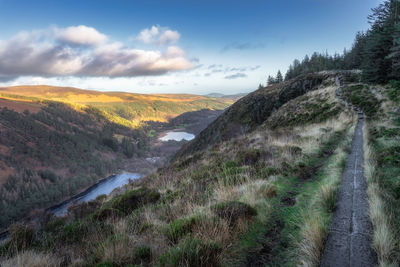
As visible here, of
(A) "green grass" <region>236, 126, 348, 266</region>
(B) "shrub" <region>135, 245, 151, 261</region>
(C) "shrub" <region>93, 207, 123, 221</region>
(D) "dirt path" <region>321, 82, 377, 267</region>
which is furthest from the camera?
(C) "shrub" <region>93, 207, 123, 221</region>

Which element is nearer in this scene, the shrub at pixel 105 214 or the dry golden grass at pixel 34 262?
the dry golden grass at pixel 34 262

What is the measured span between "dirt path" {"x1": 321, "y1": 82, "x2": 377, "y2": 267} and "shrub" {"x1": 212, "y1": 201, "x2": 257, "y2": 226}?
3.95 ft

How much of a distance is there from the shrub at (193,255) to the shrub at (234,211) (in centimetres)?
80

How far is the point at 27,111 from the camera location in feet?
549

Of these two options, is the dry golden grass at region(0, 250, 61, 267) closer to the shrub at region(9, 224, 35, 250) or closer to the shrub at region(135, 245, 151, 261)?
the shrub at region(135, 245, 151, 261)

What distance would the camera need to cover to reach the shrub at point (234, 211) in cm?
322

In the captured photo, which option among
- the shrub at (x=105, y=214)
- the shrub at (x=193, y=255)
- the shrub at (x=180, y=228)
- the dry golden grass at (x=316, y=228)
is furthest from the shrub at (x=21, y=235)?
the dry golden grass at (x=316, y=228)

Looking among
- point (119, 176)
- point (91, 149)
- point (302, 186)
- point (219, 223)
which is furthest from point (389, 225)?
point (91, 149)

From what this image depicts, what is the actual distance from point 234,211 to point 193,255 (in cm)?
129

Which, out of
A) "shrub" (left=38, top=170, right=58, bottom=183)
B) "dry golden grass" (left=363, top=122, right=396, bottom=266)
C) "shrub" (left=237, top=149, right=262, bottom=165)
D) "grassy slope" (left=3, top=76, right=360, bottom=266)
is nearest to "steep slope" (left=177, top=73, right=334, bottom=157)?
"shrub" (left=237, top=149, right=262, bottom=165)

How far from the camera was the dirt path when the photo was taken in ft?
7.16

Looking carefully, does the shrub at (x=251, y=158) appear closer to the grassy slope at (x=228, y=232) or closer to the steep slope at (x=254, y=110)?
the grassy slope at (x=228, y=232)

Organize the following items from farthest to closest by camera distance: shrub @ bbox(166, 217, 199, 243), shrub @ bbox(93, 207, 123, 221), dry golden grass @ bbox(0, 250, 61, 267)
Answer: shrub @ bbox(93, 207, 123, 221), shrub @ bbox(166, 217, 199, 243), dry golden grass @ bbox(0, 250, 61, 267)

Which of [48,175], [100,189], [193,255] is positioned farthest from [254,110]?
[48,175]
